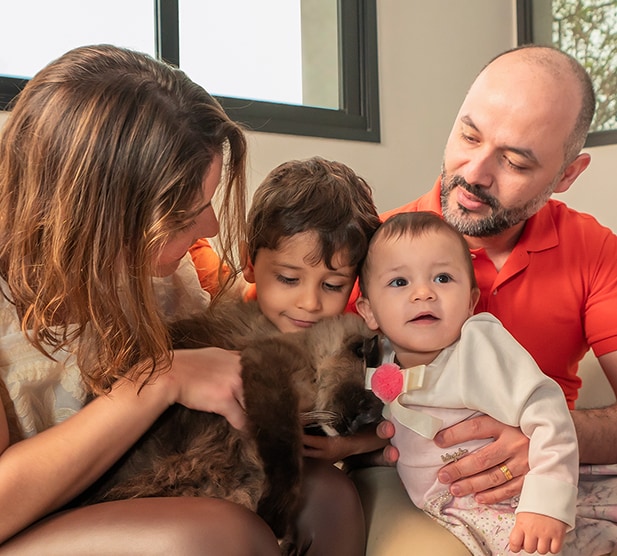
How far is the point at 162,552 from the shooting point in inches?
46.2

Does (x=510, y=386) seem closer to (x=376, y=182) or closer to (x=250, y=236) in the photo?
(x=250, y=236)

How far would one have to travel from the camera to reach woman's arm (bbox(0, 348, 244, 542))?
1239mm

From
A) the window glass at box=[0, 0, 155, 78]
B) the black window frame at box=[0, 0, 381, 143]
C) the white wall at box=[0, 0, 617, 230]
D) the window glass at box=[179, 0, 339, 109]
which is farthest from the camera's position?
the window glass at box=[179, 0, 339, 109]

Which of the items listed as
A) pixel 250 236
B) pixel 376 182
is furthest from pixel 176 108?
pixel 376 182

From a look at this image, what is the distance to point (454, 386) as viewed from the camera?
4.97 ft

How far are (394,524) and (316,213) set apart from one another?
694 mm

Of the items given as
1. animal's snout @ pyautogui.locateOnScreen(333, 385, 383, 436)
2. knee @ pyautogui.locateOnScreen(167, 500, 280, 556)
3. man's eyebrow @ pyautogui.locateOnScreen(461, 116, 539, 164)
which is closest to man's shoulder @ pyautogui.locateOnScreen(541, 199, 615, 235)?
man's eyebrow @ pyautogui.locateOnScreen(461, 116, 539, 164)

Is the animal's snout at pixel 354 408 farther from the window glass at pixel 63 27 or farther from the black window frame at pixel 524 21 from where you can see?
the black window frame at pixel 524 21

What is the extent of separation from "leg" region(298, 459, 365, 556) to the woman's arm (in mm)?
204

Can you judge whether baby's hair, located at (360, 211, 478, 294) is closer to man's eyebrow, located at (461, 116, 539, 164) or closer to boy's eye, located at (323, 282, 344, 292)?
boy's eye, located at (323, 282, 344, 292)

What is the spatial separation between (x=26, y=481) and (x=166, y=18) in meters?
1.90

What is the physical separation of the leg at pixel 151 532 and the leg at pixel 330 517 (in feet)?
0.57

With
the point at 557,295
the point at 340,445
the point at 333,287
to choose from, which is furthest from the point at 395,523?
the point at 557,295

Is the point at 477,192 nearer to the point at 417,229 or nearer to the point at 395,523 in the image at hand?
the point at 417,229
